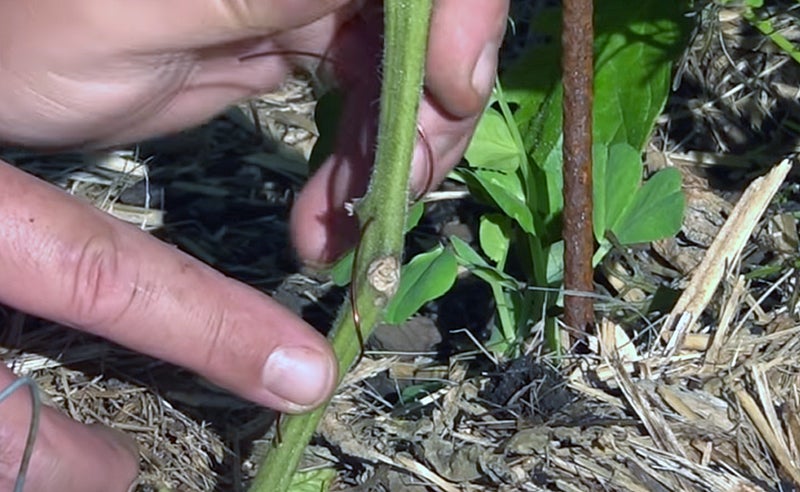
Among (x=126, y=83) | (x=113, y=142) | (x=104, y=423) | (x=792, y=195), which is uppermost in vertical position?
(x=126, y=83)

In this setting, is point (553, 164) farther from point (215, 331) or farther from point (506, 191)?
point (215, 331)

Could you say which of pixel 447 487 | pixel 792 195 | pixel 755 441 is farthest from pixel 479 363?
pixel 792 195

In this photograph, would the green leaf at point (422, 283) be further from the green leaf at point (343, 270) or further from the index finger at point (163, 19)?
the index finger at point (163, 19)

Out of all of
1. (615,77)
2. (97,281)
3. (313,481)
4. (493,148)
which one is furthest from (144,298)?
(615,77)

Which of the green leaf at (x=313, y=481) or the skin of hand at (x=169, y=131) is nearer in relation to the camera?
the skin of hand at (x=169, y=131)

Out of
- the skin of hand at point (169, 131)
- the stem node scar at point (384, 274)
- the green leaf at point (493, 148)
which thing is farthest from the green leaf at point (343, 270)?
the stem node scar at point (384, 274)

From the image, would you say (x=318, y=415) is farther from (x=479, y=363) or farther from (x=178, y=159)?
(x=178, y=159)
